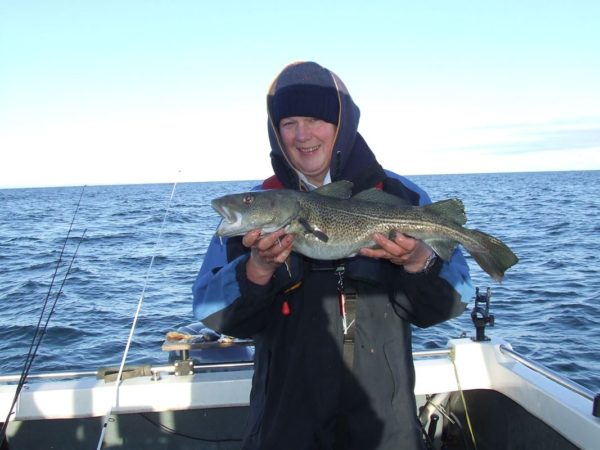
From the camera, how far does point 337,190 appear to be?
3.57 m

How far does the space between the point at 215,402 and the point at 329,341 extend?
1926 mm

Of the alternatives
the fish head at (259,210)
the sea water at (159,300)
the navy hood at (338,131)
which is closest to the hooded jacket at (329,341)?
→ the fish head at (259,210)

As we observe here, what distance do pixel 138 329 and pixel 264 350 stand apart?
8247mm

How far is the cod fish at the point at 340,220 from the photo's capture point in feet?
11.5

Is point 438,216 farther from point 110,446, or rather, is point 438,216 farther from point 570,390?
point 110,446

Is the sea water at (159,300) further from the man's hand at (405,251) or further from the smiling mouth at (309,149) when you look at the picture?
the man's hand at (405,251)

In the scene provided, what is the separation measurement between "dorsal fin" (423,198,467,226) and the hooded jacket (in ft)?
1.67

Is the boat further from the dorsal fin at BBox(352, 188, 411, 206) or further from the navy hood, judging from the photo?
the navy hood

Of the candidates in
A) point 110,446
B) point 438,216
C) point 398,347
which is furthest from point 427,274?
point 110,446

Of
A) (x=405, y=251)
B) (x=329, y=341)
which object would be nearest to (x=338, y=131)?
(x=405, y=251)

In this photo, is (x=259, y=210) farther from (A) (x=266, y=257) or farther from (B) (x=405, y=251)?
(B) (x=405, y=251)

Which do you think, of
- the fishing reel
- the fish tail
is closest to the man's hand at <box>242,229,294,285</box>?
the fish tail

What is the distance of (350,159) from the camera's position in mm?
3541

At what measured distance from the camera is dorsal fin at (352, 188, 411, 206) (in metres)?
3.55
